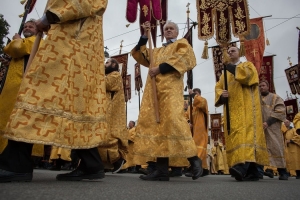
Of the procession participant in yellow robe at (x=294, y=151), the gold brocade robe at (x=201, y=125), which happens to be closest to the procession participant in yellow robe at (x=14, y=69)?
the gold brocade robe at (x=201, y=125)

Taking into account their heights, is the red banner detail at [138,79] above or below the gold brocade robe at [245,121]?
above

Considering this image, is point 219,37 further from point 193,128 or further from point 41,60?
point 41,60


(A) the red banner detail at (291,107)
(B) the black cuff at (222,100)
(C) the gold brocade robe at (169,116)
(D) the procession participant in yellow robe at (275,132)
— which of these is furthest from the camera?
(A) the red banner detail at (291,107)

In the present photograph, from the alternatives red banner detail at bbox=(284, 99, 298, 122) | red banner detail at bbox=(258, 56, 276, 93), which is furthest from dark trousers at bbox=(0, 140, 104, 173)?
red banner detail at bbox=(284, 99, 298, 122)

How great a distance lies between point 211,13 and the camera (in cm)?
791

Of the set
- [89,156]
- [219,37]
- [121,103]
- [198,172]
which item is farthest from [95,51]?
[219,37]

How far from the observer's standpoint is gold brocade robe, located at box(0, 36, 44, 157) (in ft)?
10.6

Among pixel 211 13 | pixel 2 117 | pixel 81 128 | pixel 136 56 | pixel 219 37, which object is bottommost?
pixel 81 128

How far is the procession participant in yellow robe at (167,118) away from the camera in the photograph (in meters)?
3.47

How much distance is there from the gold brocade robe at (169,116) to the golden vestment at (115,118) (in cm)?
89

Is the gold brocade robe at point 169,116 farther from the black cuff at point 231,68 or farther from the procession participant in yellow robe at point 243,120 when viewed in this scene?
the procession participant in yellow robe at point 243,120

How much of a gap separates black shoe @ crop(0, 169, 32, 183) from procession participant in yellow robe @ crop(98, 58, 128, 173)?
7.66ft

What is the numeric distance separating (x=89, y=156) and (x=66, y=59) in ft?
2.75

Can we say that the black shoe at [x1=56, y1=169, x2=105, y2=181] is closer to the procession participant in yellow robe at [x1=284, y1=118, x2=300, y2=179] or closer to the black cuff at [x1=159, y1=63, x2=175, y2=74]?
the black cuff at [x1=159, y1=63, x2=175, y2=74]
